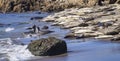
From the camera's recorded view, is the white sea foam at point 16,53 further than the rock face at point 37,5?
No

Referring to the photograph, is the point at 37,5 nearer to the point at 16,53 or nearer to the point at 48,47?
the point at 16,53

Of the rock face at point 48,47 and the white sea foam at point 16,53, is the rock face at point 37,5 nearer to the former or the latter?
the white sea foam at point 16,53

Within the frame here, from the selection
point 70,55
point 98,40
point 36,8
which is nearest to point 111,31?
point 98,40

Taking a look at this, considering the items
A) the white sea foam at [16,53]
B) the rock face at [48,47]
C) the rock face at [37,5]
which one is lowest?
the white sea foam at [16,53]

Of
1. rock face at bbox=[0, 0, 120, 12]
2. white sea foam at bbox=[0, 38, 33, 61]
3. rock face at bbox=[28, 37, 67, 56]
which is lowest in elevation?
white sea foam at bbox=[0, 38, 33, 61]

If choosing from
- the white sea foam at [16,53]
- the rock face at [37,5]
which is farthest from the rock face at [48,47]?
the rock face at [37,5]

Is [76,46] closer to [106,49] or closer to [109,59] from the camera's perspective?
[106,49]

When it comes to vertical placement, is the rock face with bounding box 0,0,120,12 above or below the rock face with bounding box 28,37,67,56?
above

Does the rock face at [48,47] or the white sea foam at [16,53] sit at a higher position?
the rock face at [48,47]

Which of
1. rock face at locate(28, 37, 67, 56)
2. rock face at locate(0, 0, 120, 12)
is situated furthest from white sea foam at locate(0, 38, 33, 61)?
rock face at locate(0, 0, 120, 12)

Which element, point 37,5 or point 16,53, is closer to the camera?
point 16,53

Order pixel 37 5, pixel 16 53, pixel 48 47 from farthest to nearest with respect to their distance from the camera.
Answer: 1. pixel 37 5
2. pixel 16 53
3. pixel 48 47

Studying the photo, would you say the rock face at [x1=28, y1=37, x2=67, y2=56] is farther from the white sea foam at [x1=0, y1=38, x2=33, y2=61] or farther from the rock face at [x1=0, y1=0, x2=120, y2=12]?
the rock face at [x1=0, y1=0, x2=120, y2=12]

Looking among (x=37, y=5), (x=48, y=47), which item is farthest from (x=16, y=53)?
(x=37, y=5)
